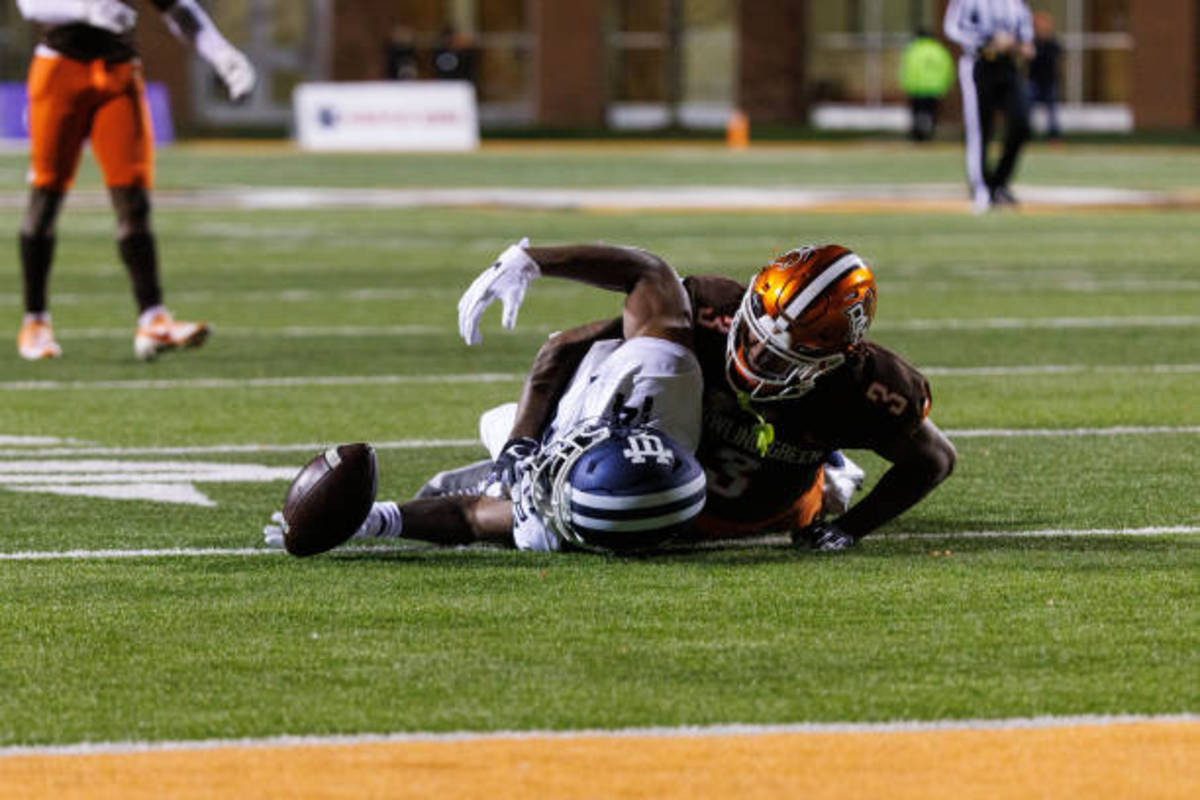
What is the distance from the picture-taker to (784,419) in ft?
22.1

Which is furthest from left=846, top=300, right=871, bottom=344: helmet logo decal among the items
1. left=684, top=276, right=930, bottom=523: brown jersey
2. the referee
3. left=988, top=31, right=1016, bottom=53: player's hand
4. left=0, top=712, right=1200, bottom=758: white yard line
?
left=988, top=31, right=1016, bottom=53: player's hand

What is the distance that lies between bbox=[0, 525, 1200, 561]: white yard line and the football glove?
0.10 m

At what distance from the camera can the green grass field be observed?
17.0 ft

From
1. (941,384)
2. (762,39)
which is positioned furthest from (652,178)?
(762,39)

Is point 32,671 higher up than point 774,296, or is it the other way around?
point 774,296

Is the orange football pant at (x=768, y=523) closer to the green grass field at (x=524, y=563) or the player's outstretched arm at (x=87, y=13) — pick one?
the green grass field at (x=524, y=563)

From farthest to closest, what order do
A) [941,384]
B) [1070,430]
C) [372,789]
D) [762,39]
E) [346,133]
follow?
[762,39]
[346,133]
[941,384]
[1070,430]
[372,789]

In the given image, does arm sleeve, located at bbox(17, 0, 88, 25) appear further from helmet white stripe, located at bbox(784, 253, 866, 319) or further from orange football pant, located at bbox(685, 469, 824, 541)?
helmet white stripe, located at bbox(784, 253, 866, 319)

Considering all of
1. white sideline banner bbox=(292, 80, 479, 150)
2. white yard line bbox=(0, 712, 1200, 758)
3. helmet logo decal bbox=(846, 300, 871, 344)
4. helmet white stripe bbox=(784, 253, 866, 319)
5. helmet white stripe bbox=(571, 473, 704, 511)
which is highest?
helmet white stripe bbox=(784, 253, 866, 319)

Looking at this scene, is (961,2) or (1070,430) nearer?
(1070,430)

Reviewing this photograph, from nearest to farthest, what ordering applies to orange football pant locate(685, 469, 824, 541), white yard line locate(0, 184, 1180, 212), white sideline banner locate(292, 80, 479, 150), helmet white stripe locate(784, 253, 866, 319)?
helmet white stripe locate(784, 253, 866, 319) < orange football pant locate(685, 469, 824, 541) < white yard line locate(0, 184, 1180, 212) < white sideline banner locate(292, 80, 479, 150)

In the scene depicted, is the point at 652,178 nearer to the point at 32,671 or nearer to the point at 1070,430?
the point at 1070,430

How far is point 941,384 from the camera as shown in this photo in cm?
1090

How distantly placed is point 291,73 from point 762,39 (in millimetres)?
9674
